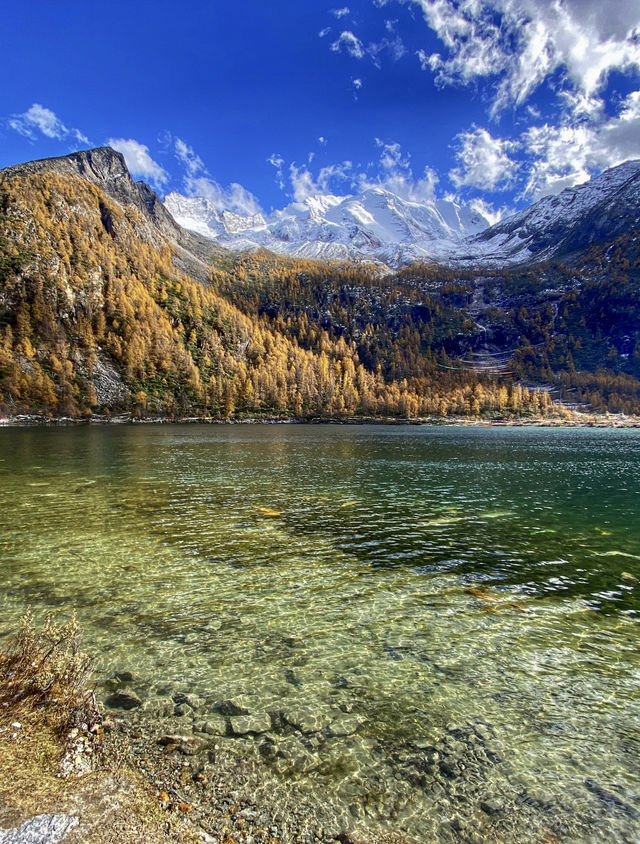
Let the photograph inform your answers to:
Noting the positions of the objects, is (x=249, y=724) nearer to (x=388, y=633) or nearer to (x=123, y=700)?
(x=123, y=700)

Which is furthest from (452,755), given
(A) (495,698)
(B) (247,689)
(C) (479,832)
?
(B) (247,689)

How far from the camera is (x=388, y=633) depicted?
1364 centimetres

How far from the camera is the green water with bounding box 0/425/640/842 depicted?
790 cm

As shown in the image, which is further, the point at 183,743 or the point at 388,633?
the point at 388,633

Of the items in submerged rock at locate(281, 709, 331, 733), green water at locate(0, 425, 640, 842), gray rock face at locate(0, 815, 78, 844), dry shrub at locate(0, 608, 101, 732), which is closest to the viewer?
gray rock face at locate(0, 815, 78, 844)

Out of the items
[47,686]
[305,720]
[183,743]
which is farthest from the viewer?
[305,720]

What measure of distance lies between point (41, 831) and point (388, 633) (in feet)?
33.1

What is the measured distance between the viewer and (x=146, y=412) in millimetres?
195500

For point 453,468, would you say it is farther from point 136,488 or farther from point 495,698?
point 495,698

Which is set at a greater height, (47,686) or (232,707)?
(47,686)

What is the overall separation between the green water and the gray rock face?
3.32 m

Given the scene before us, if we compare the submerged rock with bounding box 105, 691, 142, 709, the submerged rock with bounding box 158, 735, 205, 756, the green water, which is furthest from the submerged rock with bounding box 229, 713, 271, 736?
the submerged rock with bounding box 105, 691, 142, 709

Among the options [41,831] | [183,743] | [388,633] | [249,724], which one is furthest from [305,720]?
[41,831]

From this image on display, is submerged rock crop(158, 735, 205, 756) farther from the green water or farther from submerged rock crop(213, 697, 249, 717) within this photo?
submerged rock crop(213, 697, 249, 717)
